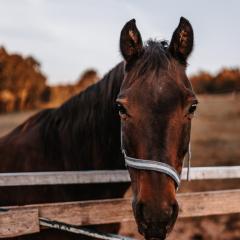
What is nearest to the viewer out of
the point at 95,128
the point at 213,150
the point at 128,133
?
the point at 128,133

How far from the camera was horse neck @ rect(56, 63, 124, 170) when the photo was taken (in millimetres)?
3006

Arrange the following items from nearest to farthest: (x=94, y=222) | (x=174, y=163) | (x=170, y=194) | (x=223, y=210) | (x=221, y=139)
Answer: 1. (x=170, y=194)
2. (x=174, y=163)
3. (x=94, y=222)
4. (x=223, y=210)
5. (x=221, y=139)

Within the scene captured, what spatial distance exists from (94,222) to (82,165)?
46 centimetres

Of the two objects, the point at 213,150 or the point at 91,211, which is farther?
the point at 213,150

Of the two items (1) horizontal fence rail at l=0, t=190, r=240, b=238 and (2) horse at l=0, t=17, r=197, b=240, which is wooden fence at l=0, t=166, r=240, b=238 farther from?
(2) horse at l=0, t=17, r=197, b=240

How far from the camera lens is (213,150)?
16.6 m

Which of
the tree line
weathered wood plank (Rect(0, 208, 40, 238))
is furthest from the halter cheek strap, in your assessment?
the tree line

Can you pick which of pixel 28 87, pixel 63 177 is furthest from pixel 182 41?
pixel 28 87

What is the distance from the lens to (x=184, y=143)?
7.69 feet

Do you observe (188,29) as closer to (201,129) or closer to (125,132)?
(125,132)

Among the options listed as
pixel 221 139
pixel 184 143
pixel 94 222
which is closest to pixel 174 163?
pixel 184 143

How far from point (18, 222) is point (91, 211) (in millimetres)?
546

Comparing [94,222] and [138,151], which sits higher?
[138,151]

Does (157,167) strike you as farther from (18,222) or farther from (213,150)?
(213,150)
